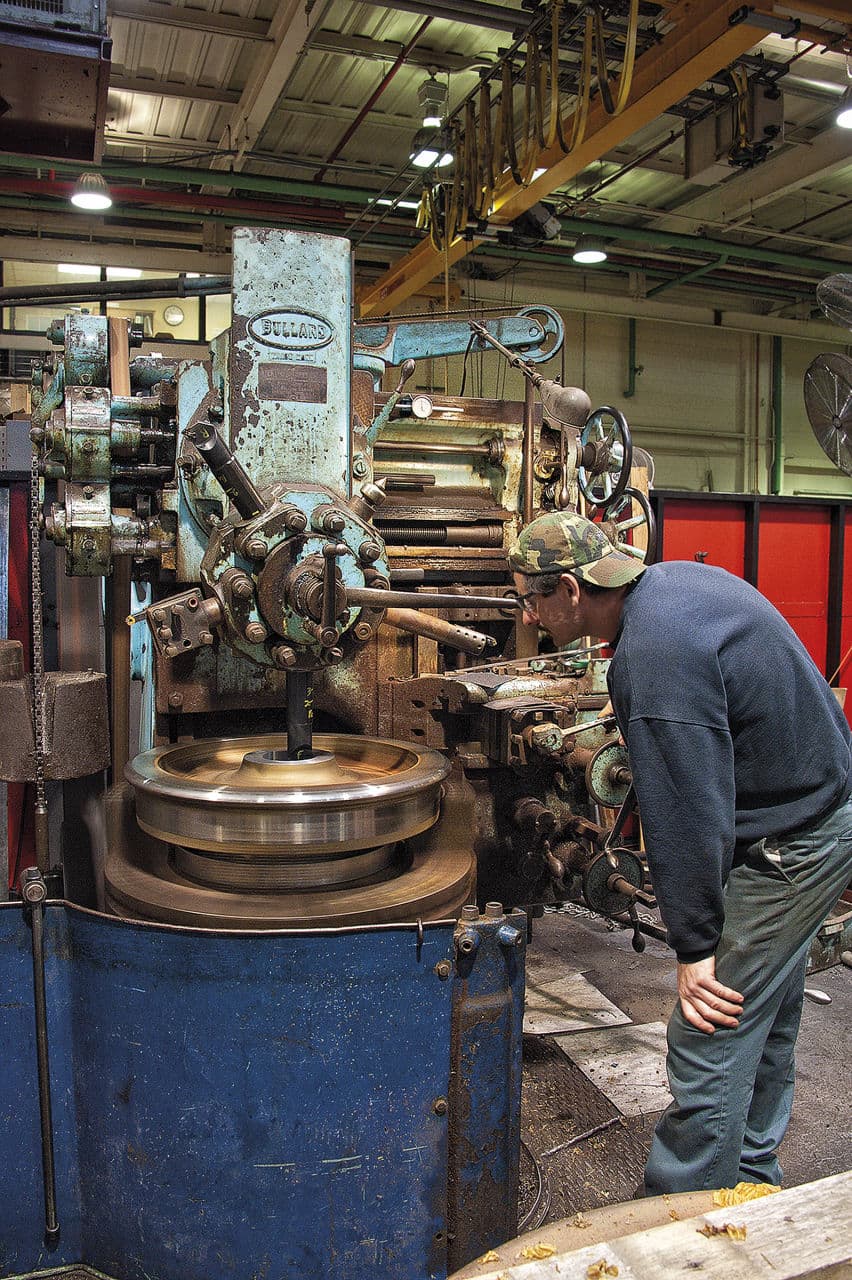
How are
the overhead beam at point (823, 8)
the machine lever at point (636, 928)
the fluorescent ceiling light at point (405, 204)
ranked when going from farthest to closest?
1. the fluorescent ceiling light at point (405, 204)
2. the overhead beam at point (823, 8)
3. the machine lever at point (636, 928)

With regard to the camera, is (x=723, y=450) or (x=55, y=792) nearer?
(x=55, y=792)

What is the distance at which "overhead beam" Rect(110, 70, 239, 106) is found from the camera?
4359 mm

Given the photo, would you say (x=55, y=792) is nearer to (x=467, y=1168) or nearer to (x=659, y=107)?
(x=467, y=1168)

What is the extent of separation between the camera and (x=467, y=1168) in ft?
4.78

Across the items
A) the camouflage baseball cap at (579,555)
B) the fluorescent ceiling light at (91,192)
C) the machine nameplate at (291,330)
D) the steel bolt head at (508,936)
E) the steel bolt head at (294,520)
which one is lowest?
the steel bolt head at (508,936)

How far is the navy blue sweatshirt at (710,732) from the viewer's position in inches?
51.3

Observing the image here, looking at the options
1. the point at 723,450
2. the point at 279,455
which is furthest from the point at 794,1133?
the point at 723,450

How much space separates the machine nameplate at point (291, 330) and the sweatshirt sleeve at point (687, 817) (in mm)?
927

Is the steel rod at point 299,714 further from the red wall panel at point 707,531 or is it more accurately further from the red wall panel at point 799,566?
the red wall panel at point 799,566

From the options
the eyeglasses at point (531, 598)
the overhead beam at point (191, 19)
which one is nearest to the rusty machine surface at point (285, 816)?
the eyeglasses at point (531, 598)

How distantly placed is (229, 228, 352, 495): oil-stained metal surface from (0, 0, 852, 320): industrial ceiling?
889mm

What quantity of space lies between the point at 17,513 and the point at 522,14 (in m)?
2.63

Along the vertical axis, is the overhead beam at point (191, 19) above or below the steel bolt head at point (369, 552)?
above

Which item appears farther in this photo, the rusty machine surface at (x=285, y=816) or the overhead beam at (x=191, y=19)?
the overhead beam at (x=191, y=19)
